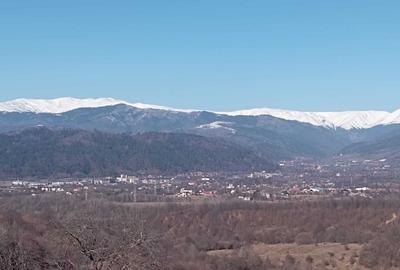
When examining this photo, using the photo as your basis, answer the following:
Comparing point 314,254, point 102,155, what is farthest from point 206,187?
point 314,254

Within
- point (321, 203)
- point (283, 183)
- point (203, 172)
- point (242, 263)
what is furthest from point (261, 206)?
point (203, 172)

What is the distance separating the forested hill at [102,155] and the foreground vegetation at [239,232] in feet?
238

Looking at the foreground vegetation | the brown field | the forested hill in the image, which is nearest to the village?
the forested hill

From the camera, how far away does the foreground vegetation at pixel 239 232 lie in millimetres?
20309

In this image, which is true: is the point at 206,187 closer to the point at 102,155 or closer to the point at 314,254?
the point at 102,155

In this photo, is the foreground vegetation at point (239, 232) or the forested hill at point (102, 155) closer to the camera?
the foreground vegetation at point (239, 232)

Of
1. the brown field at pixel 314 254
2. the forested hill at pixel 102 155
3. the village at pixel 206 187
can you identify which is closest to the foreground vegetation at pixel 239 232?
the brown field at pixel 314 254

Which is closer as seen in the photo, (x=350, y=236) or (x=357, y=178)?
(x=350, y=236)

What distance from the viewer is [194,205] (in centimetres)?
7794

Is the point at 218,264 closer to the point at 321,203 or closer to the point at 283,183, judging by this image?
the point at 321,203

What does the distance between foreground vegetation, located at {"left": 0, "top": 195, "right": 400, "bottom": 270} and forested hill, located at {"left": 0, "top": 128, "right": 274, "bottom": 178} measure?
7246cm

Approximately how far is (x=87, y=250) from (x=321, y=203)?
67.9m

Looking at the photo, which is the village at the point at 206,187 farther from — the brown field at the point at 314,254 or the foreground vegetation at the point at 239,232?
the brown field at the point at 314,254

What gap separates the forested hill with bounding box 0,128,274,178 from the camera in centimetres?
15475
